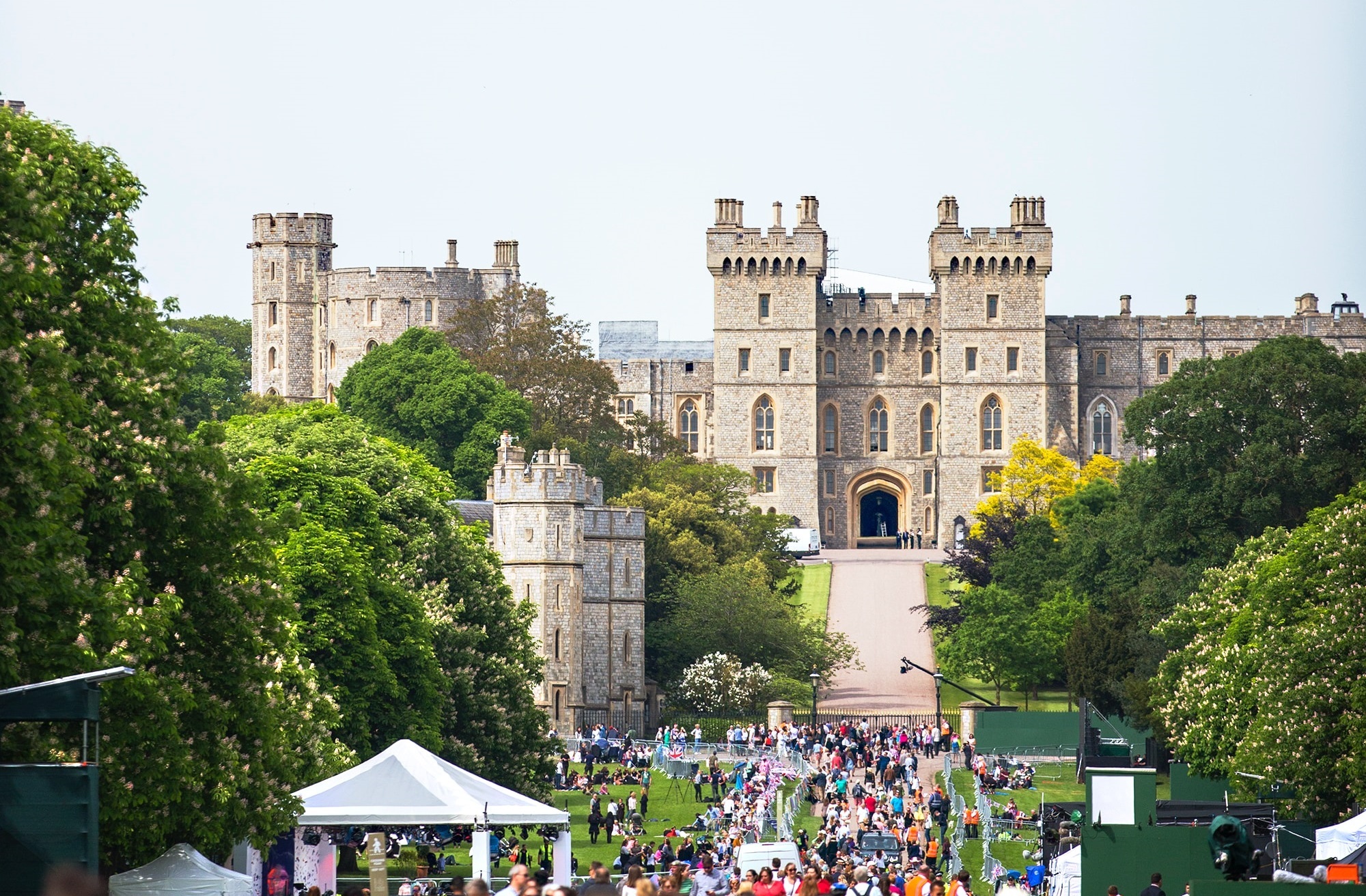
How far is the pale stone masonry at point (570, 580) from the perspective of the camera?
182 ft

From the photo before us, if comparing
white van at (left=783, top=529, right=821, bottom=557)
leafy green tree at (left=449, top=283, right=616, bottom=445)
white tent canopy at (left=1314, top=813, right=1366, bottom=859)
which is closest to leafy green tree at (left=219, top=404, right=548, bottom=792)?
white tent canopy at (left=1314, top=813, right=1366, bottom=859)

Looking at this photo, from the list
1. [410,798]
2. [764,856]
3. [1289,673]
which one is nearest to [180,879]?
[410,798]

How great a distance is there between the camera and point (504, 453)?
5594 centimetres

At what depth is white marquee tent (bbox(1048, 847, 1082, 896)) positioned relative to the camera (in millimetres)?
24828

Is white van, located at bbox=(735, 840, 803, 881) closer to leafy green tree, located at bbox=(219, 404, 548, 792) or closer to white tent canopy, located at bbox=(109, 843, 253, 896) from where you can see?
white tent canopy, located at bbox=(109, 843, 253, 896)

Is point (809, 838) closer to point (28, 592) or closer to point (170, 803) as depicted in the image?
point (170, 803)

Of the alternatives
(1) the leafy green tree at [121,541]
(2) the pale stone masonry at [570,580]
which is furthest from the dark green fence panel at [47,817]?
(2) the pale stone masonry at [570,580]

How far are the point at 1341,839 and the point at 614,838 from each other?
14.6m

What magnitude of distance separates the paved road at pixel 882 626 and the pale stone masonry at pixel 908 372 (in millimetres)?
3903

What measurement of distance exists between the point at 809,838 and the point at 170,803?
16277mm

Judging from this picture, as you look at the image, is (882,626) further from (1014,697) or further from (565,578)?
(565,578)

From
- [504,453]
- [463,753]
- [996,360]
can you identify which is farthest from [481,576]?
[996,360]

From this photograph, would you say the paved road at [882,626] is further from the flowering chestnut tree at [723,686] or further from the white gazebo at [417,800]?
the white gazebo at [417,800]

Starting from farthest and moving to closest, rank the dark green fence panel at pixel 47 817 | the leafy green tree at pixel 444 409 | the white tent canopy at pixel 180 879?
1. the leafy green tree at pixel 444 409
2. the white tent canopy at pixel 180 879
3. the dark green fence panel at pixel 47 817
